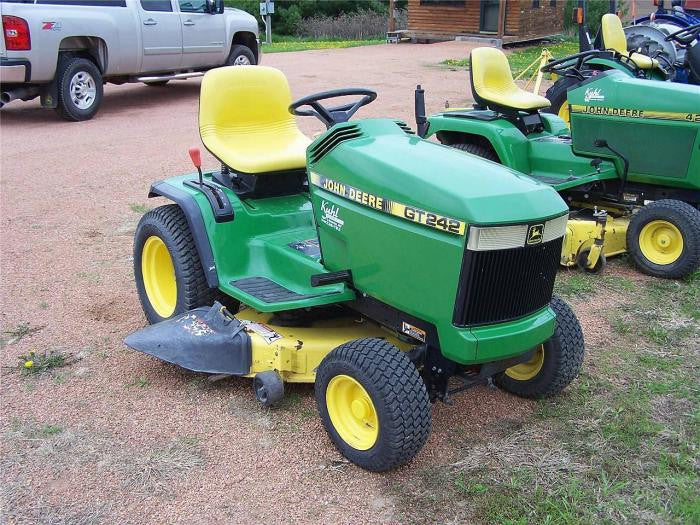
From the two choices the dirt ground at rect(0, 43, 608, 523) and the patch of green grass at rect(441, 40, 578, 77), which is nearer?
the dirt ground at rect(0, 43, 608, 523)

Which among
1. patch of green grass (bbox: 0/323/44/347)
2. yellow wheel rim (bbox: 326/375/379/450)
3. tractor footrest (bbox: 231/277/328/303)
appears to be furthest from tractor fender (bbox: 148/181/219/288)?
patch of green grass (bbox: 0/323/44/347)

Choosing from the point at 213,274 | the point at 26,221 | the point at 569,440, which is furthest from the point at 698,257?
the point at 26,221

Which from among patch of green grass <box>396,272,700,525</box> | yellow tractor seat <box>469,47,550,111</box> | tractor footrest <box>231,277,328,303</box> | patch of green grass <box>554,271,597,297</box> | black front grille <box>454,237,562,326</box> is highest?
yellow tractor seat <box>469,47,550,111</box>

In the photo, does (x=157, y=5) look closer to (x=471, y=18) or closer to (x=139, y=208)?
(x=139, y=208)

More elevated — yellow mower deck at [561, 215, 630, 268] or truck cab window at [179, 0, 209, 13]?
truck cab window at [179, 0, 209, 13]

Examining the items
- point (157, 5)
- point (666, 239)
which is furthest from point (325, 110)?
point (157, 5)

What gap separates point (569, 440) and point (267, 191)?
191 centimetres

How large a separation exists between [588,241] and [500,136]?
1300 mm

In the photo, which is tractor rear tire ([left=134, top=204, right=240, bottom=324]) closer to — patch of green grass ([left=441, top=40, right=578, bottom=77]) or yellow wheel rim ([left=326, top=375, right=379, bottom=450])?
yellow wheel rim ([left=326, top=375, right=379, bottom=450])

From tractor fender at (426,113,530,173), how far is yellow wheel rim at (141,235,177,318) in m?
2.98

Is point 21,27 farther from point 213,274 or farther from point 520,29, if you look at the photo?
point 520,29

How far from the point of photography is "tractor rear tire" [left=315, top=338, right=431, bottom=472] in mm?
2863

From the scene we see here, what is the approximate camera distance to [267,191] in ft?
13.2

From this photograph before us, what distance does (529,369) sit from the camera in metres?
3.54
